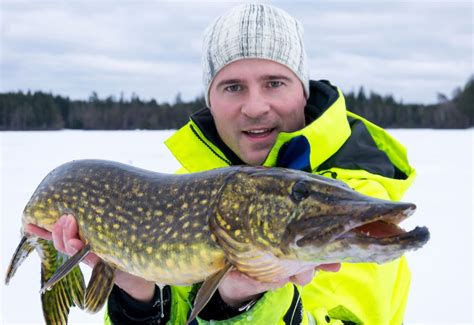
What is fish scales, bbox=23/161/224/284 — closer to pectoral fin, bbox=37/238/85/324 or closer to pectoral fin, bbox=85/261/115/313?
pectoral fin, bbox=85/261/115/313

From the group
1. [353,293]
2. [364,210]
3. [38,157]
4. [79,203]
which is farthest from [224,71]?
[38,157]

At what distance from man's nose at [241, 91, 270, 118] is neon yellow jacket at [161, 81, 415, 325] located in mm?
163

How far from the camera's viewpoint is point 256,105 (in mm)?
2252

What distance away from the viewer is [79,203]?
197cm

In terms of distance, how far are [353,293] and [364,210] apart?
71 cm

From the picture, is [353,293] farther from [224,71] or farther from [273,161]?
[224,71]

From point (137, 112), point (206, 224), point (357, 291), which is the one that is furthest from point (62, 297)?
point (137, 112)

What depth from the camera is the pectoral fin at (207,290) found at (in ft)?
4.91

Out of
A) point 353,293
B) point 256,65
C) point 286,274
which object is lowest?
point 353,293

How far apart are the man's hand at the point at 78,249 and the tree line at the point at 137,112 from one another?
1234 inches

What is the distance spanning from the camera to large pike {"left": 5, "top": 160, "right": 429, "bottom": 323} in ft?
4.39

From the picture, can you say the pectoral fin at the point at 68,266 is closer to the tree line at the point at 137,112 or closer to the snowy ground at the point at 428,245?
the snowy ground at the point at 428,245

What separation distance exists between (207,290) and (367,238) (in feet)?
1.52

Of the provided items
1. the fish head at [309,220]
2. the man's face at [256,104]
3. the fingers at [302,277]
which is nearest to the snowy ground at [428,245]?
the man's face at [256,104]
